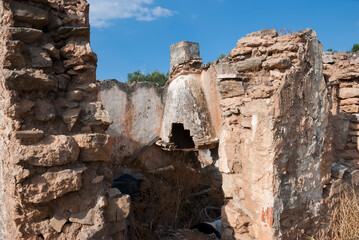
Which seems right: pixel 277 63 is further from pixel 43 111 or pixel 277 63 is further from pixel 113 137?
pixel 43 111

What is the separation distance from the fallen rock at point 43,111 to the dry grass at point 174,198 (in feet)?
6.52

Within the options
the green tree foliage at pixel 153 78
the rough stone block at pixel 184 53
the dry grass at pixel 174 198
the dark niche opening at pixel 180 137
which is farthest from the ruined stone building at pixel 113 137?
the green tree foliage at pixel 153 78

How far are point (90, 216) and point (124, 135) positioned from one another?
4521 millimetres

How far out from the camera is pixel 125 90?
6570mm

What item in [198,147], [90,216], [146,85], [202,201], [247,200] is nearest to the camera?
[90,216]

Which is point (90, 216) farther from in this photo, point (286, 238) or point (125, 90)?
point (125, 90)

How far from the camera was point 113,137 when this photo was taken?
7.48ft

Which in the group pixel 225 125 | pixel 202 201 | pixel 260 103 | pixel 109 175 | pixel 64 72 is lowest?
pixel 202 201

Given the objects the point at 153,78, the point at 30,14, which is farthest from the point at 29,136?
the point at 153,78

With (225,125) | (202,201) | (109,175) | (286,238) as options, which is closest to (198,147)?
(202,201)

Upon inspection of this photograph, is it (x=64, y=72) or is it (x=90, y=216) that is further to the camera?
(x=64, y=72)

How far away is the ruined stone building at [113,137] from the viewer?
1919 mm

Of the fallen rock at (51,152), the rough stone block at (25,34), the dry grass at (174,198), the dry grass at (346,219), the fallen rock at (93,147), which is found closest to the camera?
the fallen rock at (51,152)

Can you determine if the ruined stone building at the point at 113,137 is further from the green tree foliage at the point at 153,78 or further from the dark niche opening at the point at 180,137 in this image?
the green tree foliage at the point at 153,78
